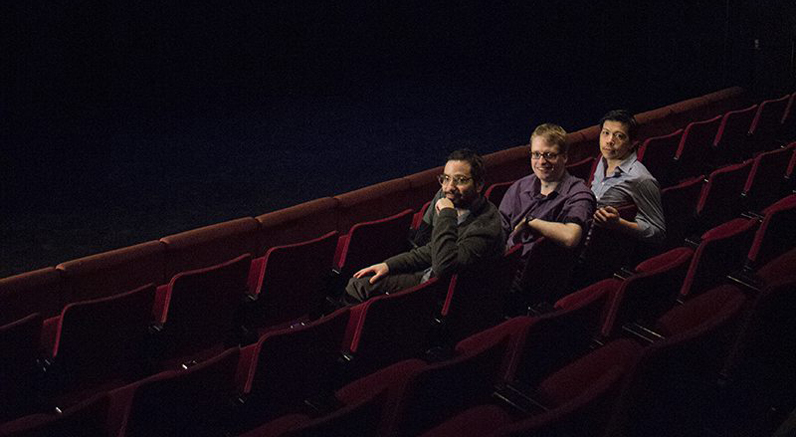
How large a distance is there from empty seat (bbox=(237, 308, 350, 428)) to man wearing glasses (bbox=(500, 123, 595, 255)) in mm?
551

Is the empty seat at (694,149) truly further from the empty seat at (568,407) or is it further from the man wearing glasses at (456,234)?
the empty seat at (568,407)

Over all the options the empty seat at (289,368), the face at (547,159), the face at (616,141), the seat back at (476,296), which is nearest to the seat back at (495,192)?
the face at (616,141)

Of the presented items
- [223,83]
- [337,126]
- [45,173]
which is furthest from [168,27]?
[45,173]

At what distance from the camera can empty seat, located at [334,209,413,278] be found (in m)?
2.14

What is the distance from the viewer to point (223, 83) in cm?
498

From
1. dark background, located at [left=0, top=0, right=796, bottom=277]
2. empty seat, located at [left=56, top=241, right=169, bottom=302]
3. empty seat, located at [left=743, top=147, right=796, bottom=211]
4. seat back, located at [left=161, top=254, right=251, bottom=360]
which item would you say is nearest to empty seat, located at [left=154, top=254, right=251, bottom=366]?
seat back, located at [left=161, top=254, right=251, bottom=360]

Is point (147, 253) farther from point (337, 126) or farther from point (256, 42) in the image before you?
point (256, 42)

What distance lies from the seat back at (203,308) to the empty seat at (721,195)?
127 centimetres

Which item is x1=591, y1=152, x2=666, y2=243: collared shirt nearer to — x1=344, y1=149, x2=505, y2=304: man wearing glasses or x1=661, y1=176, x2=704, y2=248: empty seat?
x1=661, y1=176, x2=704, y2=248: empty seat

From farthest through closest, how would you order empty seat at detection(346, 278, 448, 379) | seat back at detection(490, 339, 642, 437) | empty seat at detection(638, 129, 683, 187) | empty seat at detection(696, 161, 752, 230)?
empty seat at detection(638, 129, 683, 187) → empty seat at detection(696, 161, 752, 230) → empty seat at detection(346, 278, 448, 379) → seat back at detection(490, 339, 642, 437)

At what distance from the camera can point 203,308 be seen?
1821 mm

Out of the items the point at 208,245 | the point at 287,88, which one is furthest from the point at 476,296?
the point at 287,88

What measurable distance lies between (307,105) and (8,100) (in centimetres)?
154

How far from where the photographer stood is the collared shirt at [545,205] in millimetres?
1859
